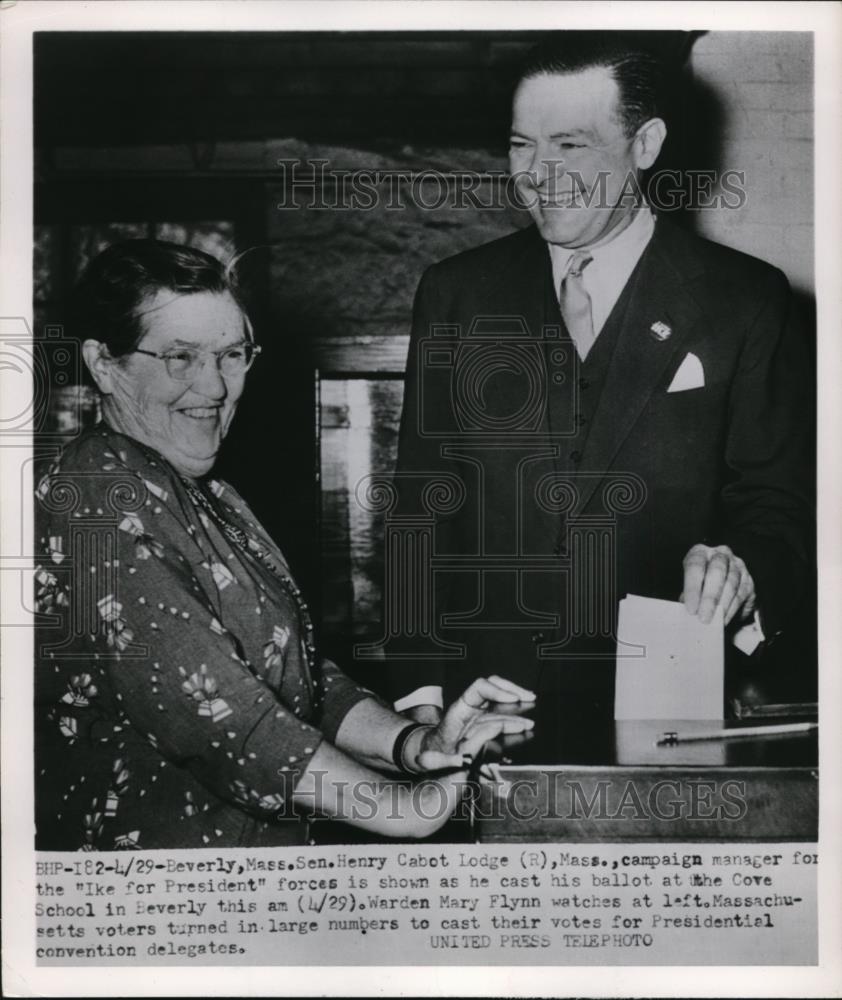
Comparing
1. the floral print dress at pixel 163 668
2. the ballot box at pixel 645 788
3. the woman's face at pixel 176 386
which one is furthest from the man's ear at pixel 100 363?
the ballot box at pixel 645 788

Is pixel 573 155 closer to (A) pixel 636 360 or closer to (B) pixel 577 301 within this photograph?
(B) pixel 577 301

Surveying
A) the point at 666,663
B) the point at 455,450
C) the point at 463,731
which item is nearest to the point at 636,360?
the point at 455,450

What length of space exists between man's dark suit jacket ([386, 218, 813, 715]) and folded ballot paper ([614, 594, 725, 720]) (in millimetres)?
26

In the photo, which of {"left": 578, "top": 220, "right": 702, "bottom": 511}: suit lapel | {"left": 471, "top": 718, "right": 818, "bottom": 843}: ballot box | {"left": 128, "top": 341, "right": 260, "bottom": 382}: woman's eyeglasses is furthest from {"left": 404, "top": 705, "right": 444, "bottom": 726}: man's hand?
{"left": 128, "top": 341, "right": 260, "bottom": 382}: woman's eyeglasses

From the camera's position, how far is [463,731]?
74.3 inches

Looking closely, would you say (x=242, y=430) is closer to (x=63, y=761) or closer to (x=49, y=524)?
(x=49, y=524)

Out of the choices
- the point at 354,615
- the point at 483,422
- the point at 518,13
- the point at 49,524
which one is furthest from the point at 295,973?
the point at 518,13

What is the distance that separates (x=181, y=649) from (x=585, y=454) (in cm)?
81

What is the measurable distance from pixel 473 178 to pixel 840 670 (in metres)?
1.17

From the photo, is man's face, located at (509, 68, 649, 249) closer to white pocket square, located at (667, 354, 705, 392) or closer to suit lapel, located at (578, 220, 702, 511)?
suit lapel, located at (578, 220, 702, 511)

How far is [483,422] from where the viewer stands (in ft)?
6.64

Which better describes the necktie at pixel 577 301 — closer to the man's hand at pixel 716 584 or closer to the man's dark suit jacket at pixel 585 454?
the man's dark suit jacket at pixel 585 454

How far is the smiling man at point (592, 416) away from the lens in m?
2.00

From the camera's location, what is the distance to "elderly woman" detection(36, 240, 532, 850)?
181 cm
